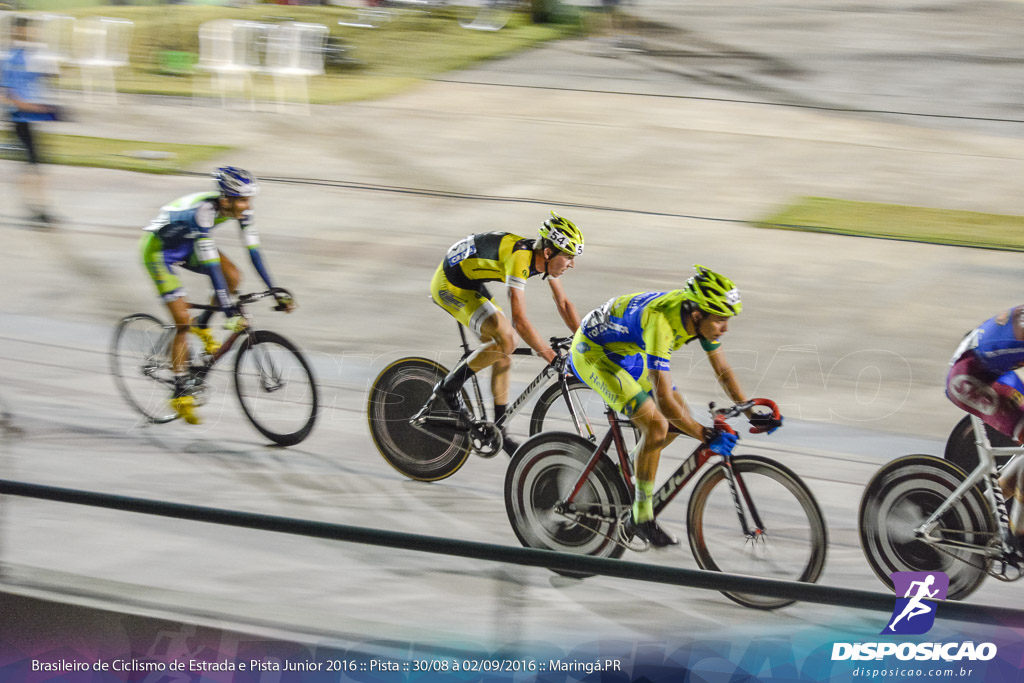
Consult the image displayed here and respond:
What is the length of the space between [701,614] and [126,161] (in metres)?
10.9

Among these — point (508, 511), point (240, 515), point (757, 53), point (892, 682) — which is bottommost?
point (508, 511)

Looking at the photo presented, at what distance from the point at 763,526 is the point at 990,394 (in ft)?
3.70

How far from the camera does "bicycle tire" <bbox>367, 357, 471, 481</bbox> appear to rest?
5516mm

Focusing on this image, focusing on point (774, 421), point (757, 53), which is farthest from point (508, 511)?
point (757, 53)

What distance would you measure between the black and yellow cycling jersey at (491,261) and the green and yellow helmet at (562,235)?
0.18 m

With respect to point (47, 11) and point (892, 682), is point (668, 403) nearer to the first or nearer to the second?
point (892, 682)

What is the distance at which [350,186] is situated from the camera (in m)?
10.9

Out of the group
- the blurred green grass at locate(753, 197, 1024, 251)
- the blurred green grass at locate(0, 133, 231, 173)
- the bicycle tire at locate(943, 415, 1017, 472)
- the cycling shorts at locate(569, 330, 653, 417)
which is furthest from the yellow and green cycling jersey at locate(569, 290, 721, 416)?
the blurred green grass at locate(0, 133, 231, 173)

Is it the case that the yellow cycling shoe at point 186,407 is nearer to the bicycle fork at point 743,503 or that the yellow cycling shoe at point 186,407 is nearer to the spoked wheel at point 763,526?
the spoked wheel at point 763,526

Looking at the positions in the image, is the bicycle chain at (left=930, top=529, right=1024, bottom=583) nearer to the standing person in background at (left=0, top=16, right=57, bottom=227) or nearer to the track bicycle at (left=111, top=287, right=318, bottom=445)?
the track bicycle at (left=111, top=287, right=318, bottom=445)

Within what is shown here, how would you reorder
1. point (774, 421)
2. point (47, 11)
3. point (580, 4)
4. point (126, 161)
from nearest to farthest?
point (774, 421) → point (126, 161) → point (580, 4) → point (47, 11)

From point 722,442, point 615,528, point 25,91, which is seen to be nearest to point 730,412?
point 722,442

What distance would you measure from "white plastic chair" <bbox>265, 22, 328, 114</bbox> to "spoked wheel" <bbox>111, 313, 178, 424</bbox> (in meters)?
7.74

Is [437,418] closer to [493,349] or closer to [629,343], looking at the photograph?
[493,349]
